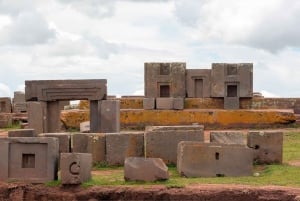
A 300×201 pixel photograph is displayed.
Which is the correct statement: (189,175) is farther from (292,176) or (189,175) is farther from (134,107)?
(134,107)

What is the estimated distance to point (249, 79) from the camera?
99.9 feet

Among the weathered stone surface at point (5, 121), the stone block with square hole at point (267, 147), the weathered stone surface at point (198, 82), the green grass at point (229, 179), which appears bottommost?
the green grass at point (229, 179)

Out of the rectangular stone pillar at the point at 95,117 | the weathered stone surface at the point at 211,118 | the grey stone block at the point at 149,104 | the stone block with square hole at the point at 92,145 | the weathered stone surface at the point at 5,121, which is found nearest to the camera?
the stone block with square hole at the point at 92,145

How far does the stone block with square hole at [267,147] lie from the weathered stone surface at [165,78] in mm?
11996

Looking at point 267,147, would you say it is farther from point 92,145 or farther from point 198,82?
point 198,82

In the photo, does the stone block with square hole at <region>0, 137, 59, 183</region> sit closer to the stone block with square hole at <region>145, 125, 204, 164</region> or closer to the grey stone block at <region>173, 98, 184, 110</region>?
the stone block with square hole at <region>145, 125, 204, 164</region>

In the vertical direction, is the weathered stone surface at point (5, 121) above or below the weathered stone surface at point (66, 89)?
below

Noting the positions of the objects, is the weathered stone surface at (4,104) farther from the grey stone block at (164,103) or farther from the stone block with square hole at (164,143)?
the stone block with square hole at (164,143)

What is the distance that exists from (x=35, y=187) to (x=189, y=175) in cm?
365

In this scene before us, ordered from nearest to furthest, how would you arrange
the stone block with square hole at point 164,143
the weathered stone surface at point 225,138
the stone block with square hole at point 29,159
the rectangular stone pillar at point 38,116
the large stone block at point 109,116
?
the stone block with square hole at point 29,159, the stone block with square hole at point 164,143, the weathered stone surface at point 225,138, the large stone block at point 109,116, the rectangular stone pillar at point 38,116

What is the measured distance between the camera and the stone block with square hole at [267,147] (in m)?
18.8

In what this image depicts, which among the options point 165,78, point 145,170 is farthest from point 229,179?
point 165,78

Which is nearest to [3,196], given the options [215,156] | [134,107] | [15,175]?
[15,175]

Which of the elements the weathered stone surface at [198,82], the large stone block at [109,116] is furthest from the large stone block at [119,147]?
the weathered stone surface at [198,82]
